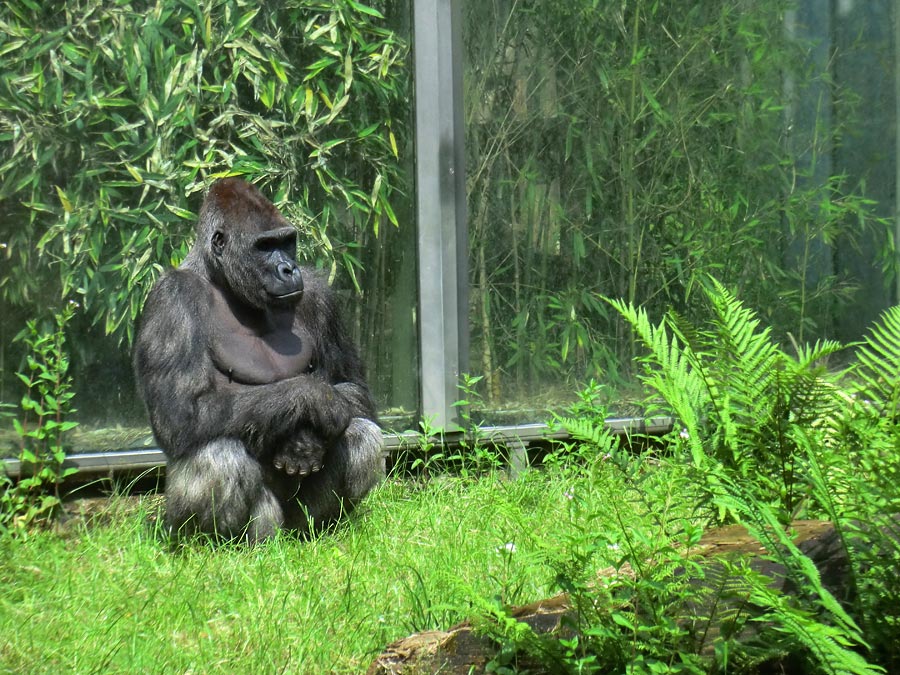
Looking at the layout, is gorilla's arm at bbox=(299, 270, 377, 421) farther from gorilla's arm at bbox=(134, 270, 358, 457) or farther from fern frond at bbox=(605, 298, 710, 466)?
fern frond at bbox=(605, 298, 710, 466)

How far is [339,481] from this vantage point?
4.27 metres

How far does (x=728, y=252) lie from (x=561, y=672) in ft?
12.8

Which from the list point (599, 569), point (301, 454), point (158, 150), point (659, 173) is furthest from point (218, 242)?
point (659, 173)

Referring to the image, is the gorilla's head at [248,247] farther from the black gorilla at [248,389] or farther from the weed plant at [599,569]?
the weed plant at [599,569]

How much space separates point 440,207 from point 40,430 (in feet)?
6.81

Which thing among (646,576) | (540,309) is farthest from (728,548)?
(540,309)

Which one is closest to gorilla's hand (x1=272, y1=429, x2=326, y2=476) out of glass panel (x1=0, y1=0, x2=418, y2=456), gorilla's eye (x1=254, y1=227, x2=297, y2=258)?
gorilla's eye (x1=254, y1=227, x2=297, y2=258)

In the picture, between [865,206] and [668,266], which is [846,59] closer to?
[865,206]

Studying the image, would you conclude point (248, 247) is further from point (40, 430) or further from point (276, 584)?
point (276, 584)

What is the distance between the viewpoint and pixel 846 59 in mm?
5980

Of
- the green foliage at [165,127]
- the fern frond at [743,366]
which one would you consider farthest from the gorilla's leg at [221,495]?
the fern frond at [743,366]

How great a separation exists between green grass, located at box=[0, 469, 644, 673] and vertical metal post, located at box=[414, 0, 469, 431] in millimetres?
667

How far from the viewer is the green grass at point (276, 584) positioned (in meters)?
2.83

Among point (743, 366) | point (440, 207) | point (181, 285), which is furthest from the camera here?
point (440, 207)
